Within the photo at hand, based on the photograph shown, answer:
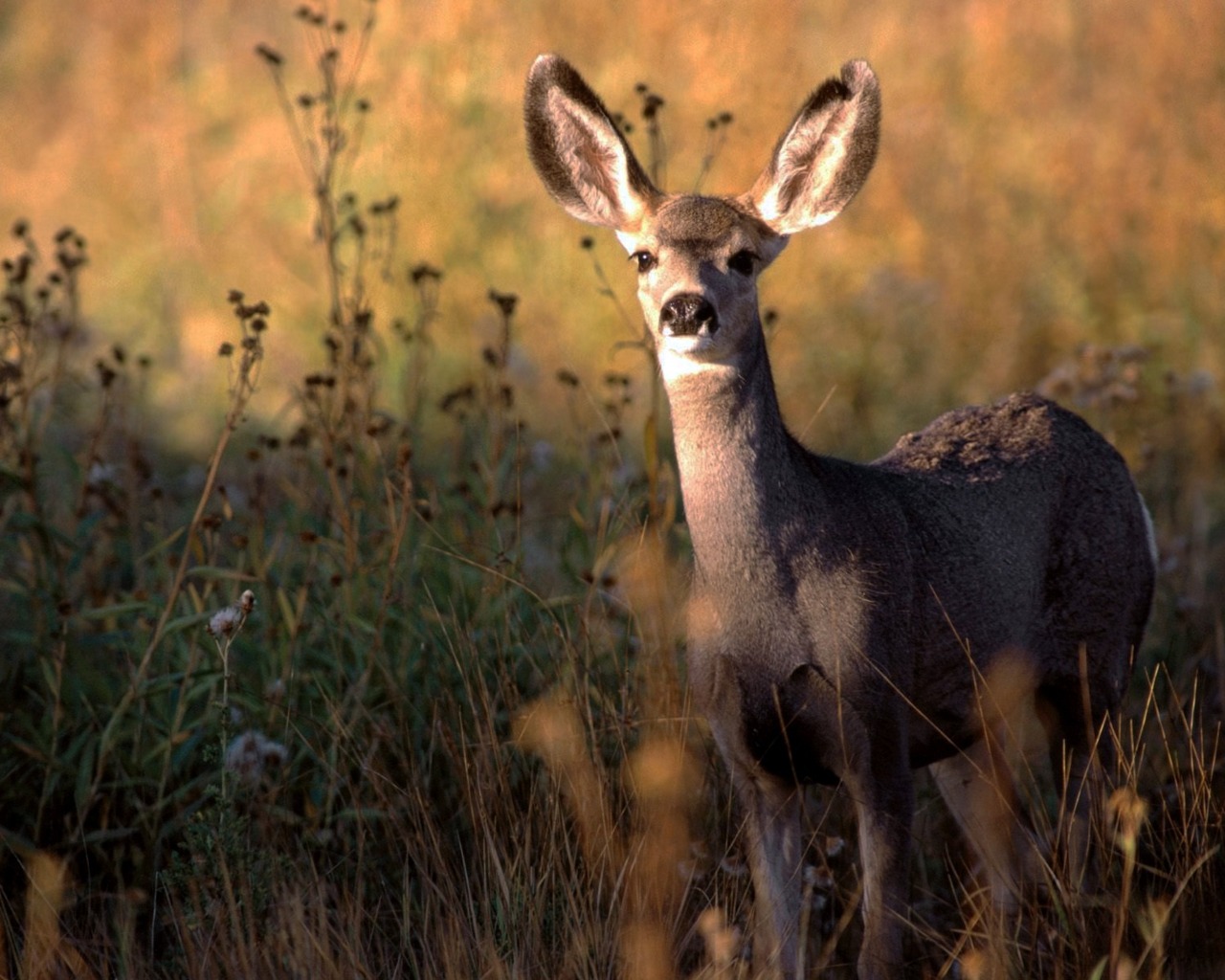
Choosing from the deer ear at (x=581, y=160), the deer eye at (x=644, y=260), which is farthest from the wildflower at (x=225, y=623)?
the deer ear at (x=581, y=160)

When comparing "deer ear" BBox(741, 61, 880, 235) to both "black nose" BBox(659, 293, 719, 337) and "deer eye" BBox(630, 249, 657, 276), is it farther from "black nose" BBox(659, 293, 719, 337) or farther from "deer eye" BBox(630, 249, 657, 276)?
"black nose" BBox(659, 293, 719, 337)

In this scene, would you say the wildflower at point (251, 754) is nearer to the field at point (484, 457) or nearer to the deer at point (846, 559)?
the field at point (484, 457)

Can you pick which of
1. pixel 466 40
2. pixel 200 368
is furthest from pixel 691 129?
pixel 200 368

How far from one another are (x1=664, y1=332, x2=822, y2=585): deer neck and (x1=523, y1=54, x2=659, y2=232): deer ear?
2.16 ft

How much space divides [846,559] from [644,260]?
93cm

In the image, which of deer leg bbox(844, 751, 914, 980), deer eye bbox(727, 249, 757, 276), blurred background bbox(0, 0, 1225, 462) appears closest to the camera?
deer leg bbox(844, 751, 914, 980)

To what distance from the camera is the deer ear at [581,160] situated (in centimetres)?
439

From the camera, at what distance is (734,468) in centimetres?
395

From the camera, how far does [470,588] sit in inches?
201

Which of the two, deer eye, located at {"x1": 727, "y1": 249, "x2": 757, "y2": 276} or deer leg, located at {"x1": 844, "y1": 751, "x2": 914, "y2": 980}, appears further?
deer eye, located at {"x1": 727, "y1": 249, "x2": 757, "y2": 276}

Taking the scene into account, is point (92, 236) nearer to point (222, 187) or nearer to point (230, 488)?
point (222, 187)

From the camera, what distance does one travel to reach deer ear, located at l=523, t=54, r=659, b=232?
439cm

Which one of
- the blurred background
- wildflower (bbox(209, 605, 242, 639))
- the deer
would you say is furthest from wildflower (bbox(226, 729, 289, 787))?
the blurred background

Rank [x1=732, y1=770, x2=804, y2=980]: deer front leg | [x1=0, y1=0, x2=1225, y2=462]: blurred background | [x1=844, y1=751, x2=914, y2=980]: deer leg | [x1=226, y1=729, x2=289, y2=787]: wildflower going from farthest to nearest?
[x1=0, y1=0, x2=1225, y2=462]: blurred background < [x1=226, y1=729, x2=289, y2=787]: wildflower < [x1=732, y1=770, x2=804, y2=980]: deer front leg < [x1=844, y1=751, x2=914, y2=980]: deer leg
